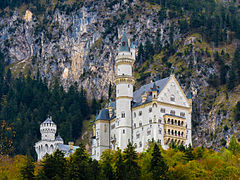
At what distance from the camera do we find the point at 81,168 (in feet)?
310

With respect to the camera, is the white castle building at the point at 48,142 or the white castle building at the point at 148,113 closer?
the white castle building at the point at 148,113

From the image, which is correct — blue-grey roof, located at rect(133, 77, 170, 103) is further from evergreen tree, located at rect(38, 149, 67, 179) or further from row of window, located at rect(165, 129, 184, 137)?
evergreen tree, located at rect(38, 149, 67, 179)

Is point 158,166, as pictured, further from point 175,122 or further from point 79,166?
point 175,122

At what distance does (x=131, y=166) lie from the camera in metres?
95.4

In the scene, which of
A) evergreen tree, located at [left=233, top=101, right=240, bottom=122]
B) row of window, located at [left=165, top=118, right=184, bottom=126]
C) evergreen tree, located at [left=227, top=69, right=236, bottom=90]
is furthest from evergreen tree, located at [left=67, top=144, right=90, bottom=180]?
evergreen tree, located at [left=227, top=69, right=236, bottom=90]

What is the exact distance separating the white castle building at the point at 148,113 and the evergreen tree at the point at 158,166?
2346 cm

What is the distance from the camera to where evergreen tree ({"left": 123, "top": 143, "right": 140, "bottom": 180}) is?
300 ft

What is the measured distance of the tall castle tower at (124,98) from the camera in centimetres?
12594

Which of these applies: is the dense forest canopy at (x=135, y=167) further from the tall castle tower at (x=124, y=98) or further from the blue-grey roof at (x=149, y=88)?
the blue-grey roof at (x=149, y=88)

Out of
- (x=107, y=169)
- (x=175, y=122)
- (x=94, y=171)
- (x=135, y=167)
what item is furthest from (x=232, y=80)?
(x=94, y=171)

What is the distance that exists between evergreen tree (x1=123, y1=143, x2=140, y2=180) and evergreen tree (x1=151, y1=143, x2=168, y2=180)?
2503 millimetres

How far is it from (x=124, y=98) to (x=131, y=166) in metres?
33.2

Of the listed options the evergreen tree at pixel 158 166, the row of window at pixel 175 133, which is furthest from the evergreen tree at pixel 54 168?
the row of window at pixel 175 133

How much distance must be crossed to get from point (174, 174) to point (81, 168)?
14.7 metres
